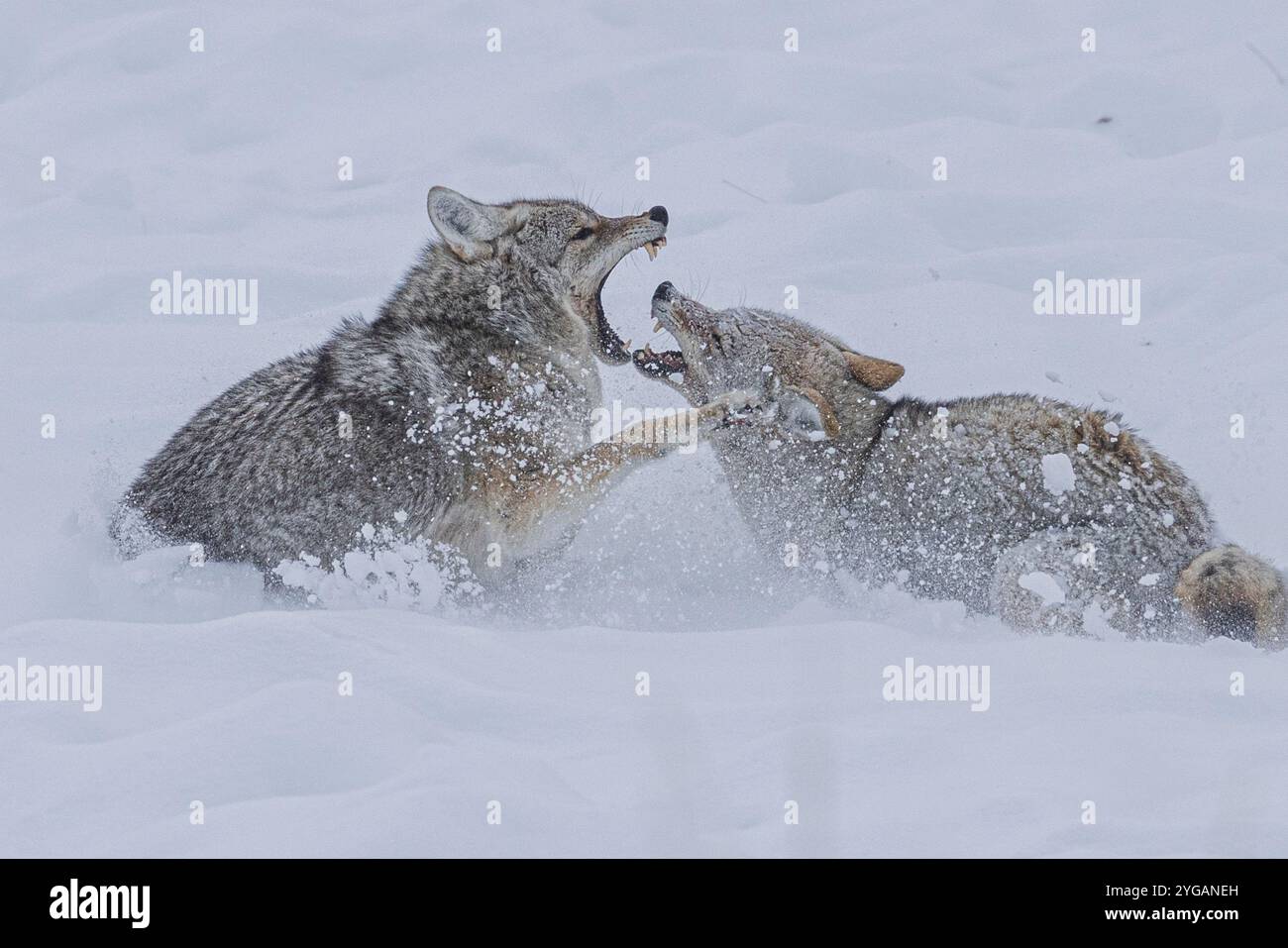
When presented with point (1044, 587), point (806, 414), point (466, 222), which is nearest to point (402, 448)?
point (466, 222)

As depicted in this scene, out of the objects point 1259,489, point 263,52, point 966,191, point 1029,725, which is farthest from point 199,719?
point 263,52

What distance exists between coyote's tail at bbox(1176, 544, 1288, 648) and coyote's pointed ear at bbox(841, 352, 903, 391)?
1603 millimetres

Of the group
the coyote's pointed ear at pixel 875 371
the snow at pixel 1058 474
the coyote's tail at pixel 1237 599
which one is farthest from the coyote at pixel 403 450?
the coyote's tail at pixel 1237 599

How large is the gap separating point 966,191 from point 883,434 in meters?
4.73

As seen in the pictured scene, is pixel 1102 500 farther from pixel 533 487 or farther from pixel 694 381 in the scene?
pixel 533 487

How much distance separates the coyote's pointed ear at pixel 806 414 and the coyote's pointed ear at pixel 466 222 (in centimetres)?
155

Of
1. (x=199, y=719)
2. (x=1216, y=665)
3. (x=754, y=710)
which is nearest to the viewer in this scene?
(x=199, y=719)

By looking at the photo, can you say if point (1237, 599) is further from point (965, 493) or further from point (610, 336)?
point (610, 336)

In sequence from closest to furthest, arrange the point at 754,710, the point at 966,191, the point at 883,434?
the point at 754,710 < the point at 883,434 < the point at 966,191

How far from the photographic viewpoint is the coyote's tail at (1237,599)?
530 cm

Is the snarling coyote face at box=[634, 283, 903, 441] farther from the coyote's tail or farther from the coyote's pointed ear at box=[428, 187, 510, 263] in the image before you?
the coyote's tail

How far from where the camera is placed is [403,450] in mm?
5992

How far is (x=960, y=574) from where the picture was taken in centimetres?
603

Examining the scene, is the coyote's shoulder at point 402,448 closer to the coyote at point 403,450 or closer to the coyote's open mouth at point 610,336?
the coyote at point 403,450
